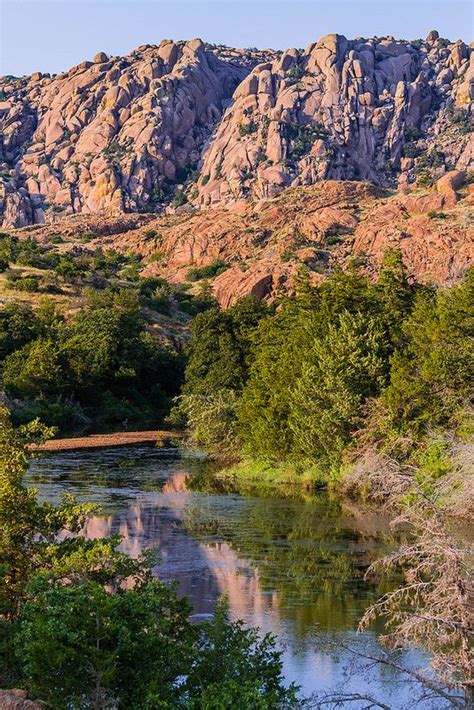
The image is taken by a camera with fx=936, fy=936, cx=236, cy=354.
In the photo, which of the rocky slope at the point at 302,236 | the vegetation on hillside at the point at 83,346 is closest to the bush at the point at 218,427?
the vegetation on hillside at the point at 83,346

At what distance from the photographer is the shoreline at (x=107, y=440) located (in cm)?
5829

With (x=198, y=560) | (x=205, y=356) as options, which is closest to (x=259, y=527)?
(x=198, y=560)

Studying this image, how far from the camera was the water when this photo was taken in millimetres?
18969

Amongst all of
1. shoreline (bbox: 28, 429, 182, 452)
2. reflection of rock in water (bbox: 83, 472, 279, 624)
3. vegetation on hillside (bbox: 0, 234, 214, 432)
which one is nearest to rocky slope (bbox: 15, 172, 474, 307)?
vegetation on hillside (bbox: 0, 234, 214, 432)

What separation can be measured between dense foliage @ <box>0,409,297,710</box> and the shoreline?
41769mm

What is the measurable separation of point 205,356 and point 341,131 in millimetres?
136590

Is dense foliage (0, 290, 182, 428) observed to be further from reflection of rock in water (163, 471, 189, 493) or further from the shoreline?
reflection of rock in water (163, 471, 189, 493)

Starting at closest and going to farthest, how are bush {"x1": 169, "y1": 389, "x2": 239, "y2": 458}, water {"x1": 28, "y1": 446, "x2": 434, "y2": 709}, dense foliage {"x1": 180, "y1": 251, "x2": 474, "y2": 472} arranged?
water {"x1": 28, "y1": 446, "x2": 434, "y2": 709} → dense foliage {"x1": 180, "y1": 251, "x2": 474, "y2": 472} → bush {"x1": 169, "y1": 389, "x2": 239, "y2": 458}

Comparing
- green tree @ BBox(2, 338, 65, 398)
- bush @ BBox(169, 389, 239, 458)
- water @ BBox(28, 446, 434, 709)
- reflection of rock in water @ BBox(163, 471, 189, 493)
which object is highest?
green tree @ BBox(2, 338, 65, 398)

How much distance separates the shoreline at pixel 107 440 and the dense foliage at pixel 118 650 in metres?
41.8

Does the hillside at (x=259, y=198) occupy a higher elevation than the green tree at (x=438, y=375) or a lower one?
higher

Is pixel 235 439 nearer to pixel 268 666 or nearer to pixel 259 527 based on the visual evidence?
pixel 259 527

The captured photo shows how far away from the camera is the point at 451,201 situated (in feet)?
408

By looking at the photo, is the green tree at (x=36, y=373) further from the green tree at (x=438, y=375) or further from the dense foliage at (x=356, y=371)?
the green tree at (x=438, y=375)
